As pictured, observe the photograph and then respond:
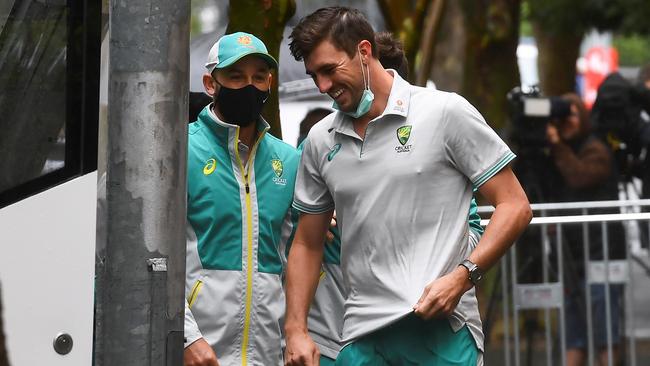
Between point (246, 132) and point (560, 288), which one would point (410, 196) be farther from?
point (560, 288)

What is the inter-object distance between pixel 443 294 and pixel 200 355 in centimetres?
82

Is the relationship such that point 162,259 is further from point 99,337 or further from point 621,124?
point 621,124

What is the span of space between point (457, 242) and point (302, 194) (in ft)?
2.01

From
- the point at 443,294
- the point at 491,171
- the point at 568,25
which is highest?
the point at 568,25

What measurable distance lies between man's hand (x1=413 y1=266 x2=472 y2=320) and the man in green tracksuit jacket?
0.67 metres

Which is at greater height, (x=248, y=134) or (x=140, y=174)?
(x=248, y=134)

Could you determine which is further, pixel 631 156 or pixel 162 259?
pixel 631 156

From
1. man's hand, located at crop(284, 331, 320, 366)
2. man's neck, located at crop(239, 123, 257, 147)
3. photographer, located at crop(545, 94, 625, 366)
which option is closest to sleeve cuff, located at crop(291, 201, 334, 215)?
man's neck, located at crop(239, 123, 257, 147)

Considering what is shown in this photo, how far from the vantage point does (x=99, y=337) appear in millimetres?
3730

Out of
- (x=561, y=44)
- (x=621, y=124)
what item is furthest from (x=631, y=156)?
(x=561, y=44)

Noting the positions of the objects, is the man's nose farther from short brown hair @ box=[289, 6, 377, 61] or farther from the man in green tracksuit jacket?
the man in green tracksuit jacket

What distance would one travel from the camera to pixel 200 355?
4.55 m

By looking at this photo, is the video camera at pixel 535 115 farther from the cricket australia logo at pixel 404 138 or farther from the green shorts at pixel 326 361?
the cricket australia logo at pixel 404 138

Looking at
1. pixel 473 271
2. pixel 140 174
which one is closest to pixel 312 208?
pixel 473 271
